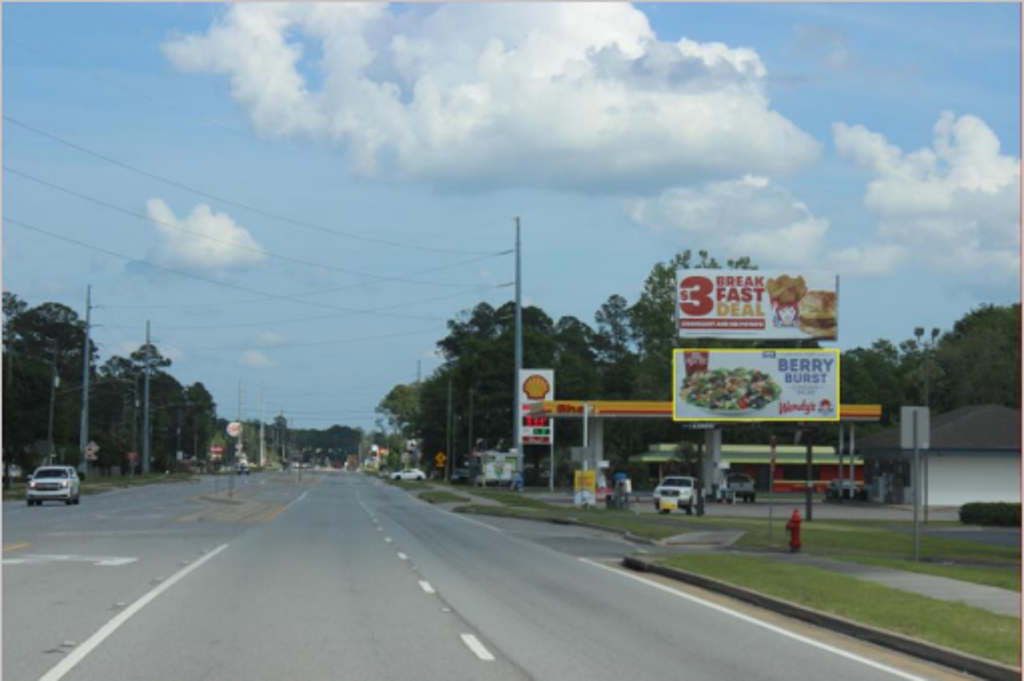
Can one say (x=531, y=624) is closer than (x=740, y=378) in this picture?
Yes

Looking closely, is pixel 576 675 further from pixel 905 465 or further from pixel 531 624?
pixel 905 465

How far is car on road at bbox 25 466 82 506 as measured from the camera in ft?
203

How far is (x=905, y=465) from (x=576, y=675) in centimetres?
6803

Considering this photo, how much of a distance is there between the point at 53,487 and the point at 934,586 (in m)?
49.1

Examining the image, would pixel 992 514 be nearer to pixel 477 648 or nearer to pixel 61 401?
pixel 477 648

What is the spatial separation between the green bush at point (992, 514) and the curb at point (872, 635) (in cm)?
3489

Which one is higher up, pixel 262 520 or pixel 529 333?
pixel 529 333

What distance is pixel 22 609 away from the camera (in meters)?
17.0

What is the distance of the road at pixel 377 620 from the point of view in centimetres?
1267

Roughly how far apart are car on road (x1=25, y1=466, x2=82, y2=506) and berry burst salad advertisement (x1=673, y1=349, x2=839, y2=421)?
93.2ft

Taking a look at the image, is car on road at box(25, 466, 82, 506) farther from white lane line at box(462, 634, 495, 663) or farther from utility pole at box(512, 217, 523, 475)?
white lane line at box(462, 634, 495, 663)

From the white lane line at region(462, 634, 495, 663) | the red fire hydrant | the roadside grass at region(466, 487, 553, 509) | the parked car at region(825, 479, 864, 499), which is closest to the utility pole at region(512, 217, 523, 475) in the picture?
the roadside grass at region(466, 487, 553, 509)

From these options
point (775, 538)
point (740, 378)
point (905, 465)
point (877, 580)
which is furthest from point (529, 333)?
point (877, 580)

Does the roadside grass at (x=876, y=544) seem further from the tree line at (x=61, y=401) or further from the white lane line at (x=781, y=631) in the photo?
the tree line at (x=61, y=401)
